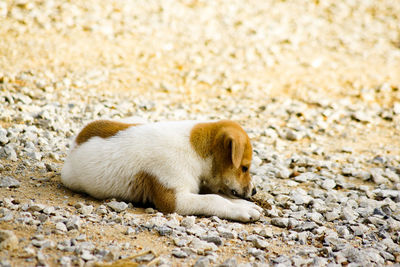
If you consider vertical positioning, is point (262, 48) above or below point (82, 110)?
above

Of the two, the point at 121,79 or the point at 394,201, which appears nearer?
the point at 394,201

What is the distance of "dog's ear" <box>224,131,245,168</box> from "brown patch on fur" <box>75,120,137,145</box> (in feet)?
4.62

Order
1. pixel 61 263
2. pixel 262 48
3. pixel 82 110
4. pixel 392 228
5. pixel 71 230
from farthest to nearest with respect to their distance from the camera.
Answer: pixel 262 48, pixel 82 110, pixel 392 228, pixel 71 230, pixel 61 263

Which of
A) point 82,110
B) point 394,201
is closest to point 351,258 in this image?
point 394,201

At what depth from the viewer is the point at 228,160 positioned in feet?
19.5

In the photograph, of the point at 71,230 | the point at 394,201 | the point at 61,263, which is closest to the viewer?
the point at 61,263

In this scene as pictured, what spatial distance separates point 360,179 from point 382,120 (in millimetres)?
3300

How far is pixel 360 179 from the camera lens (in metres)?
7.61

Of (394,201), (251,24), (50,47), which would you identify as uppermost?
(251,24)

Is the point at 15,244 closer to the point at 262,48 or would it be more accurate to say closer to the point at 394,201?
the point at 394,201

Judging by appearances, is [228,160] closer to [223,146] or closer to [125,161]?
[223,146]

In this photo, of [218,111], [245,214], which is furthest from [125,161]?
[218,111]

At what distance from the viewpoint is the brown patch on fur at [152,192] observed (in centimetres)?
552

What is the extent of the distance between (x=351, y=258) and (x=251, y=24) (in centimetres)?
1033
